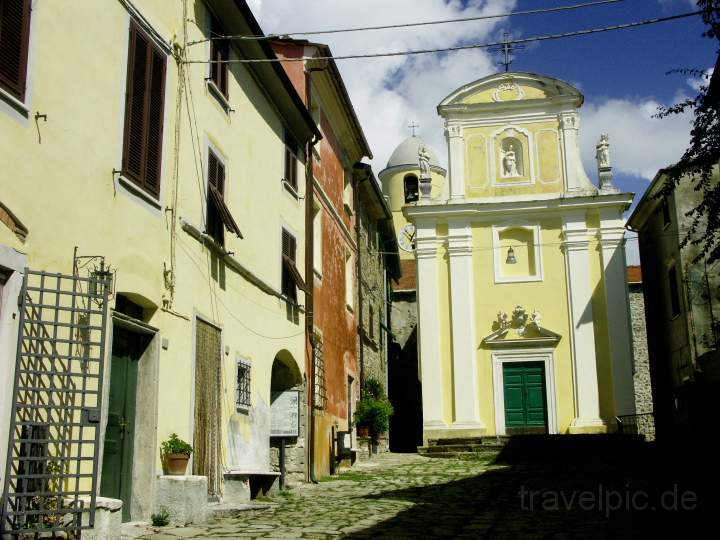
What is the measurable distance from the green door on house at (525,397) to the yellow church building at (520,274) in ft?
0.11

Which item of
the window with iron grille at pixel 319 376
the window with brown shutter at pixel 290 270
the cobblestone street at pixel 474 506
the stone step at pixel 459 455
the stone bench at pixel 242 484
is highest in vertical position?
the window with brown shutter at pixel 290 270

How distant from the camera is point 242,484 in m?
12.2

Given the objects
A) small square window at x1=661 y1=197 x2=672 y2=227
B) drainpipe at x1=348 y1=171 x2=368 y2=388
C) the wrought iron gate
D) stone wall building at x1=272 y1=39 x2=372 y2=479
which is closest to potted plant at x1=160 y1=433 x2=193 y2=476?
the wrought iron gate

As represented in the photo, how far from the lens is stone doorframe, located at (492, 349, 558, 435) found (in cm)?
2608

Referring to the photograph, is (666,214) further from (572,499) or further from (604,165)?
(572,499)

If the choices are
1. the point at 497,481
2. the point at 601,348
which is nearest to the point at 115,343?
the point at 497,481

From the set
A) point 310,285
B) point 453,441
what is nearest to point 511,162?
point 453,441

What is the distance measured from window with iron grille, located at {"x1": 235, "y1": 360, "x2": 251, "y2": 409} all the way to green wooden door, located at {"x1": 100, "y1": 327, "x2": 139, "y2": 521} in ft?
10.9

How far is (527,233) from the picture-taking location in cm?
2767

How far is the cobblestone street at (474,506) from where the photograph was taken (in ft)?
29.7

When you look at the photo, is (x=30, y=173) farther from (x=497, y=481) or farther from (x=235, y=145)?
(x=497, y=481)

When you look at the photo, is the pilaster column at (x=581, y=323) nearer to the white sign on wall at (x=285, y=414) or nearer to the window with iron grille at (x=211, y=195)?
the white sign on wall at (x=285, y=414)

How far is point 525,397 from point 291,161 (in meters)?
13.3

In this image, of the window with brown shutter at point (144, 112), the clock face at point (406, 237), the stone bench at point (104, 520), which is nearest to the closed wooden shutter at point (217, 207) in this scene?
the window with brown shutter at point (144, 112)
